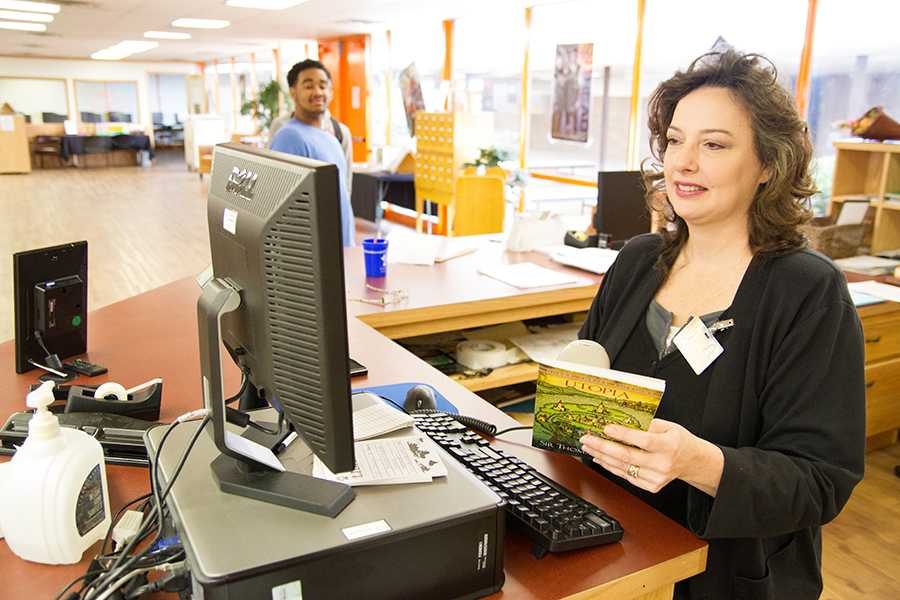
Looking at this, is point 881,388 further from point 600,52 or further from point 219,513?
point 600,52

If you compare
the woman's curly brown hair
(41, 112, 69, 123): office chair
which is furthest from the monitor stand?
(41, 112, 69, 123): office chair

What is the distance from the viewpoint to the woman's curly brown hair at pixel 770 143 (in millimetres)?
1316

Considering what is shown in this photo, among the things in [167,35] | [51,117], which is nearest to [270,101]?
[167,35]

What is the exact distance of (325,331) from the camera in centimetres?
80

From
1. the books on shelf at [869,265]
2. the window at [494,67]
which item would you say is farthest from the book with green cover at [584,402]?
the window at [494,67]

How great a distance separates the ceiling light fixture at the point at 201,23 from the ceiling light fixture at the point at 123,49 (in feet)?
11.6

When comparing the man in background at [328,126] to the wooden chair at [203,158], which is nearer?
the man in background at [328,126]

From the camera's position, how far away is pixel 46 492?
98 centimetres

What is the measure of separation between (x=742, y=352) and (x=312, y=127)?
2.89 metres

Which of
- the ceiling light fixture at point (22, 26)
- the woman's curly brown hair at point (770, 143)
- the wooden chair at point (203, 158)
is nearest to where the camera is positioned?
the woman's curly brown hair at point (770, 143)

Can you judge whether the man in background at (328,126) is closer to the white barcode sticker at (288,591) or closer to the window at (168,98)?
the white barcode sticker at (288,591)

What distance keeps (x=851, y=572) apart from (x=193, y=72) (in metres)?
21.5

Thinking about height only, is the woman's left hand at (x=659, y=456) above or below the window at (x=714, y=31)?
below

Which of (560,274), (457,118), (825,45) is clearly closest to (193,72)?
(457,118)
